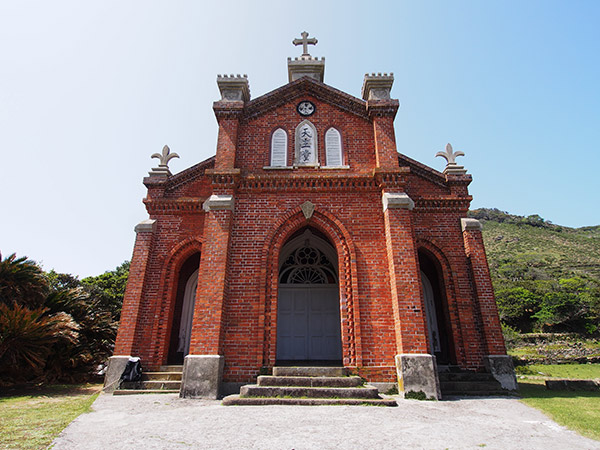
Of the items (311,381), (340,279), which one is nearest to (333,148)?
(340,279)

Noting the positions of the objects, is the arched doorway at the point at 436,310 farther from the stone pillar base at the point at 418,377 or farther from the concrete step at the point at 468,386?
the stone pillar base at the point at 418,377

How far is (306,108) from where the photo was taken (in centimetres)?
1187

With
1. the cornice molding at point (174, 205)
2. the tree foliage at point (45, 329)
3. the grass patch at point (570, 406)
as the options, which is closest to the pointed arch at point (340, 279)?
the cornice molding at point (174, 205)

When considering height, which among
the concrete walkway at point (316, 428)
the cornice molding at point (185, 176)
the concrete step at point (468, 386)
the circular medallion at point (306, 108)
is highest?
the circular medallion at point (306, 108)

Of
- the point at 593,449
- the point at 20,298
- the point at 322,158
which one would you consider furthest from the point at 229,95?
the point at 593,449

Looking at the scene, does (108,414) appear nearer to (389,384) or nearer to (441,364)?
(389,384)

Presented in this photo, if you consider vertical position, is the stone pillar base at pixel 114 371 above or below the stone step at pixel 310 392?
above

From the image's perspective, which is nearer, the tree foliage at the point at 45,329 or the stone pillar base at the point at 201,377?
the stone pillar base at the point at 201,377

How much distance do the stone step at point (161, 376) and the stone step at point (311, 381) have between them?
302cm

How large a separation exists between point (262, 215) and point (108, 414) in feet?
19.1

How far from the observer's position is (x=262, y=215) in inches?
400

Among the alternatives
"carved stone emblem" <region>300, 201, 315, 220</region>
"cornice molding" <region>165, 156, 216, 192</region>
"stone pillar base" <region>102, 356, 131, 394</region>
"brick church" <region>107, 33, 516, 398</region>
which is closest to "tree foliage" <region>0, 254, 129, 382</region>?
"stone pillar base" <region>102, 356, 131, 394</region>

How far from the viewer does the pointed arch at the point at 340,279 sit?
29.1 feet

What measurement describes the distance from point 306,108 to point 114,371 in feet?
31.9
